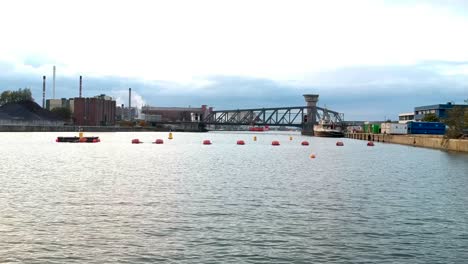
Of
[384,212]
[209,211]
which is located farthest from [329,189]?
[209,211]

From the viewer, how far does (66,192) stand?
37844mm

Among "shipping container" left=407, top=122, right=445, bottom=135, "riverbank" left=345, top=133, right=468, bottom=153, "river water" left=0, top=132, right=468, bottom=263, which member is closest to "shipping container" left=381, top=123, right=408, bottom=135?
"shipping container" left=407, top=122, right=445, bottom=135

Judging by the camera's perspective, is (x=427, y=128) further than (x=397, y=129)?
No

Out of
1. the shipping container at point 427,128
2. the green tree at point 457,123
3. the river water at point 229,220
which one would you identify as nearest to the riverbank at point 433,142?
the green tree at point 457,123

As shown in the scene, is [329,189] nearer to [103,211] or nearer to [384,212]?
[384,212]

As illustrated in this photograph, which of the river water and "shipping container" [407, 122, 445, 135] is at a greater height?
"shipping container" [407, 122, 445, 135]

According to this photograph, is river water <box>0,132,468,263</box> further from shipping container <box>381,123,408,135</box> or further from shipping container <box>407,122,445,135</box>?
shipping container <box>381,123,408,135</box>

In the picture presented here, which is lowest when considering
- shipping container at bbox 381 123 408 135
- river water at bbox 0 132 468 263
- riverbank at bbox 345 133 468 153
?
river water at bbox 0 132 468 263

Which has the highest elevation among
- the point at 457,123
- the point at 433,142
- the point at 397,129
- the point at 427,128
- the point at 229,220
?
the point at 457,123

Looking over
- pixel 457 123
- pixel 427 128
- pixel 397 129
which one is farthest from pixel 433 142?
pixel 397 129

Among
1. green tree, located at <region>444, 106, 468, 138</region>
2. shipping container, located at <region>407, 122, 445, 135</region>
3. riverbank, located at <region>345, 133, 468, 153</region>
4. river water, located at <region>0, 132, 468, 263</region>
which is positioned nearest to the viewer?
river water, located at <region>0, 132, 468, 263</region>

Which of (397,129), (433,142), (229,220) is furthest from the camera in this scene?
(397,129)

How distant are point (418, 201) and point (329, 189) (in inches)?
288

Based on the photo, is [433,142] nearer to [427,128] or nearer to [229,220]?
[427,128]
